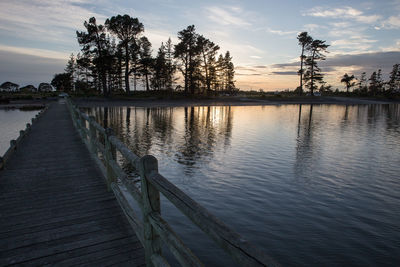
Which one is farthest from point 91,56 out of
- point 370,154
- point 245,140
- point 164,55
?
point 370,154

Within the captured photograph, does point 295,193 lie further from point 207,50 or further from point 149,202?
point 207,50

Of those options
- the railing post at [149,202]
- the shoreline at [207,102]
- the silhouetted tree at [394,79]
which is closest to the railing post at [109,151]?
the railing post at [149,202]

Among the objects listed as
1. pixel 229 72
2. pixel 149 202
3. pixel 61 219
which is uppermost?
pixel 229 72

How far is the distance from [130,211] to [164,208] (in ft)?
12.0

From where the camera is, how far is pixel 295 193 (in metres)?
9.51

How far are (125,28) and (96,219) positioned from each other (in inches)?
2449

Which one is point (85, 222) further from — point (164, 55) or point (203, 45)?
point (164, 55)

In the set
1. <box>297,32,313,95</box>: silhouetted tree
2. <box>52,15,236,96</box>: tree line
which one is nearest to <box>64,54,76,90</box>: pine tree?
<box>52,15,236,96</box>: tree line

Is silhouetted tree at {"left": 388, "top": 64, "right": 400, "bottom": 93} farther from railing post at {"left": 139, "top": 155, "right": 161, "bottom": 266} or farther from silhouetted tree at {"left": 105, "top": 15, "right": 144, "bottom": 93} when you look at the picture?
railing post at {"left": 139, "top": 155, "right": 161, "bottom": 266}

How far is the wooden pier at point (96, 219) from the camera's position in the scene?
2512mm

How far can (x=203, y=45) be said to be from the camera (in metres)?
70.6

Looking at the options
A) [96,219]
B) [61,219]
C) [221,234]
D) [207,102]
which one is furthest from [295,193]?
A: [207,102]

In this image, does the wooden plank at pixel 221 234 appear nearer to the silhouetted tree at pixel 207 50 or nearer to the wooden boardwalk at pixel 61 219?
the wooden boardwalk at pixel 61 219

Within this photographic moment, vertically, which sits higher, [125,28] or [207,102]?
[125,28]
